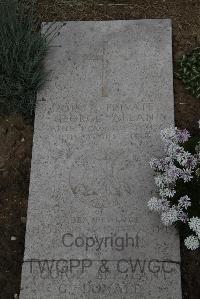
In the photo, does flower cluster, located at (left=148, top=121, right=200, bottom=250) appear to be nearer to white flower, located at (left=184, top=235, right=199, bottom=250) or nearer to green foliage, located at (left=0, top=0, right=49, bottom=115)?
white flower, located at (left=184, top=235, right=199, bottom=250)

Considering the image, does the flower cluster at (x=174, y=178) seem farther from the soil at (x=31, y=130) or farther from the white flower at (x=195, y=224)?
the soil at (x=31, y=130)

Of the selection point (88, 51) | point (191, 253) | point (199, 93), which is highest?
point (88, 51)

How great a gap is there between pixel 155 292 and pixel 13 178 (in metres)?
1.33

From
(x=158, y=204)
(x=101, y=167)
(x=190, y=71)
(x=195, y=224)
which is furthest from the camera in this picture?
(x=190, y=71)

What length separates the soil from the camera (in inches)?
135

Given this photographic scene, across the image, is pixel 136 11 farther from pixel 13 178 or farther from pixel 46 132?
pixel 13 178

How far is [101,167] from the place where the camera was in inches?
145

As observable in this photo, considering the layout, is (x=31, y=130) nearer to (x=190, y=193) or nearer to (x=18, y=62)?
(x=18, y=62)

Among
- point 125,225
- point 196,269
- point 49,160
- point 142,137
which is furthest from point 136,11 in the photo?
point 196,269

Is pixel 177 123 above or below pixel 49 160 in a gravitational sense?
above

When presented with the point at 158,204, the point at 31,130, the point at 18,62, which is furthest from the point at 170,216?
the point at 18,62

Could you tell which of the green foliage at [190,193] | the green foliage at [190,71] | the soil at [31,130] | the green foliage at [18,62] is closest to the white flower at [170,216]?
the green foliage at [190,193]

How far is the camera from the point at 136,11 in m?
4.51

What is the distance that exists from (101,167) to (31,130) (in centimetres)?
69
